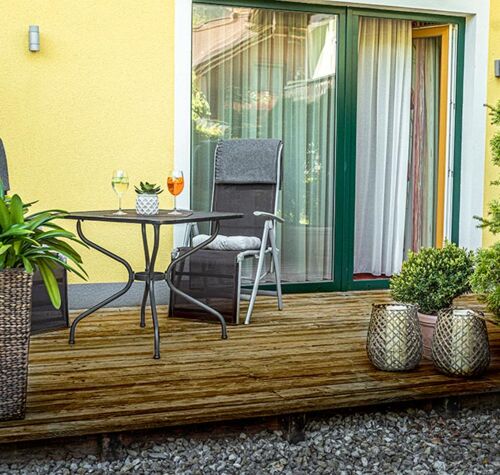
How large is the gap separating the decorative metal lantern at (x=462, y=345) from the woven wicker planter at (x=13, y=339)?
5.84ft

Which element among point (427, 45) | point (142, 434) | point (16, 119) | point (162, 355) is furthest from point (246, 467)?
point (427, 45)

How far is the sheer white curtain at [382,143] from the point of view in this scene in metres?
6.19

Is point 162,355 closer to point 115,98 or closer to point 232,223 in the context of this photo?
point 232,223

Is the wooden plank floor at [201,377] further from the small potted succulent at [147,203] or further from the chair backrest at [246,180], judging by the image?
the chair backrest at [246,180]

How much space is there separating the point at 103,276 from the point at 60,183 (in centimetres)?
67

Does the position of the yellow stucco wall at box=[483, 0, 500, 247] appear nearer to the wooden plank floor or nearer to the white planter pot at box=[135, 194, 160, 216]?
the wooden plank floor

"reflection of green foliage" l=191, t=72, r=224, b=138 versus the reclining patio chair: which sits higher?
"reflection of green foliage" l=191, t=72, r=224, b=138

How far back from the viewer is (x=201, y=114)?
18.8 feet

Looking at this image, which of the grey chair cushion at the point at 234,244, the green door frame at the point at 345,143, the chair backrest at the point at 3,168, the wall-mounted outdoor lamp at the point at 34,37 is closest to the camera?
the chair backrest at the point at 3,168

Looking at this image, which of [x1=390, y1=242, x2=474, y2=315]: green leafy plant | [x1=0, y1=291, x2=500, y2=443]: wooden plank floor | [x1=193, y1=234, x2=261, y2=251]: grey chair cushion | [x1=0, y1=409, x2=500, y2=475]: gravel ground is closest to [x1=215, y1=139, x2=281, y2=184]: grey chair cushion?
[x1=193, y1=234, x2=261, y2=251]: grey chair cushion

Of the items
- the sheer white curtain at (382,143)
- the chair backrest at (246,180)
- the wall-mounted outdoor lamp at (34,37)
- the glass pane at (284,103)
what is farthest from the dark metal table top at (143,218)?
the sheer white curtain at (382,143)

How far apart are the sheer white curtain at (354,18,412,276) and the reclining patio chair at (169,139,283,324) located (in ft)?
3.23

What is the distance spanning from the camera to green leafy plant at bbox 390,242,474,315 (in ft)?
12.9

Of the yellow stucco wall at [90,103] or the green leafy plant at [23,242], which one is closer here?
the green leafy plant at [23,242]
